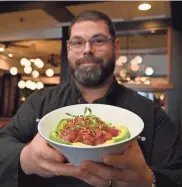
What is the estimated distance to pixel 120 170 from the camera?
1.90 ft

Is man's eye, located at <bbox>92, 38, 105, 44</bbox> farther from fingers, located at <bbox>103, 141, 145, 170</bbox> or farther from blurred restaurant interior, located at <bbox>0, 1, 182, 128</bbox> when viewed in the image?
blurred restaurant interior, located at <bbox>0, 1, 182, 128</bbox>

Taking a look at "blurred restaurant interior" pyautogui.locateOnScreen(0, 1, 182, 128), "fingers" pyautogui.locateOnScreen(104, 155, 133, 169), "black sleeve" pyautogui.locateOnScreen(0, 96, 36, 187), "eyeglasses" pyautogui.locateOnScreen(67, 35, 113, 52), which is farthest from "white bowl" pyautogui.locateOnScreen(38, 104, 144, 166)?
"blurred restaurant interior" pyautogui.locateOnScreen(0, 1, 182, 128)

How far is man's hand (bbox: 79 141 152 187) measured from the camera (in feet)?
1.77

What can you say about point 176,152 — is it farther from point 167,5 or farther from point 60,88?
point 167,5

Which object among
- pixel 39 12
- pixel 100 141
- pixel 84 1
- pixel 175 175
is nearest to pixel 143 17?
pixel 84 1

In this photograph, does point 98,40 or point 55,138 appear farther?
point 98,40

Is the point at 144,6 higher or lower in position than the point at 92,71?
higher

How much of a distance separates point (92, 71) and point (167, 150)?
13.8 inches

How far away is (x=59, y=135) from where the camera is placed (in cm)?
59

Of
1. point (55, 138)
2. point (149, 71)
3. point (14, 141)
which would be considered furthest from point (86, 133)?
point (149, 71)

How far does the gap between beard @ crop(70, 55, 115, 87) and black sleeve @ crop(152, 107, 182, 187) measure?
23 centimetres

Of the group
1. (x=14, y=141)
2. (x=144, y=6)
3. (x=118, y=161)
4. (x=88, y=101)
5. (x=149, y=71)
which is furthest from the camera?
(x=149, y=71)

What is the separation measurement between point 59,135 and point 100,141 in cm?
9

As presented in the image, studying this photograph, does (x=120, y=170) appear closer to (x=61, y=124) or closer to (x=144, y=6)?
(x=61, y=124)
